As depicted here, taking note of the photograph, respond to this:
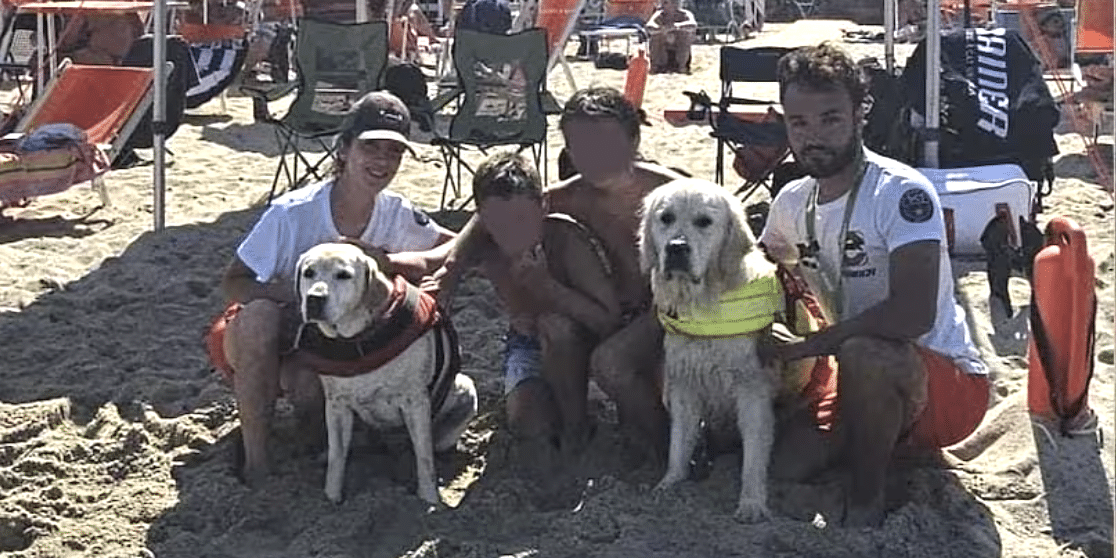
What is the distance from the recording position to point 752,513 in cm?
352

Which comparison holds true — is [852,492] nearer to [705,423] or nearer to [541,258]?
[705,423]

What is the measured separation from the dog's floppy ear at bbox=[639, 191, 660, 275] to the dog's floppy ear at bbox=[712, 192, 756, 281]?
0.15m

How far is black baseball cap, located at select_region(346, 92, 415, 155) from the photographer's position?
395 cm

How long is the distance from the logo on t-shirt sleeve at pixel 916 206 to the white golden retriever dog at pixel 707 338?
35cm

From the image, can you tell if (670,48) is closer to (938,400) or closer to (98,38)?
(98,38)

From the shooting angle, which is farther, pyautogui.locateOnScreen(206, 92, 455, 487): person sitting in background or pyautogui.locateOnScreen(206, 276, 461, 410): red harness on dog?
pyautogui.locateOnScreen(206, 92, 455, 487): person sitting in background

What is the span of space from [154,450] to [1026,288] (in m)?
3.50

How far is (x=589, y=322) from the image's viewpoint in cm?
393

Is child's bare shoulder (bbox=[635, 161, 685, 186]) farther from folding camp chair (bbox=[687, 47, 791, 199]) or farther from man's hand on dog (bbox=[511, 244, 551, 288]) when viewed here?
folding camp chair (bbox=[687, 47, 791, 199])

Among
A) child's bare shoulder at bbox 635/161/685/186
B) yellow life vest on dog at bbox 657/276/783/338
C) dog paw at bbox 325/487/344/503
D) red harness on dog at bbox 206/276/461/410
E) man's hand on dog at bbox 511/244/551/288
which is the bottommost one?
dog paw at bbox 325/487/344/503

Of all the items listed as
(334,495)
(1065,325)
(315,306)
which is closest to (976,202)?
(1065,325)

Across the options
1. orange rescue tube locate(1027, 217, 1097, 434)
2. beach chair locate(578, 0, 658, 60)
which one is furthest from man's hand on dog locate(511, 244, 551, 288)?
beach chair locate(578, 0, 658, 60)

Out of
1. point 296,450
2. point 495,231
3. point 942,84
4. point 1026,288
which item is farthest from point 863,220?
point 942,84

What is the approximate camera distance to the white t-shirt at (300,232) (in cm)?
400
